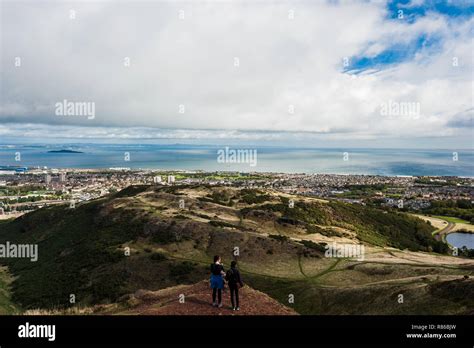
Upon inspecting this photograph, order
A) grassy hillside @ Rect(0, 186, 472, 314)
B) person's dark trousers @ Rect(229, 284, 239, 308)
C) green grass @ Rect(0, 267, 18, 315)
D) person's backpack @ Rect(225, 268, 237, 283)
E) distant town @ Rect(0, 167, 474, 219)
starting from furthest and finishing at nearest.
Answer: distant town @ Rect(0, 167, 474, 219) → grassy hillside @ Rect(0, 186, 472, 314) → green grass @ Rect(0, 267, 18, 315) → person's dark trousers @ Rect(229, 284, 239, 308) → person's backpack @ Rect(225, 268, 237, 283)

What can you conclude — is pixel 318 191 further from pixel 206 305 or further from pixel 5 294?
pixel 206 305

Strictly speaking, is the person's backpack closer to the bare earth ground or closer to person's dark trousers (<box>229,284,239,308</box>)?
person's dark trousers (<box>229,284,239,308</box>)

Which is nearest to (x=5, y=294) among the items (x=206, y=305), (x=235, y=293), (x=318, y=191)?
(x=206, y=305)

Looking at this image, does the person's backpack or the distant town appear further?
the distant town

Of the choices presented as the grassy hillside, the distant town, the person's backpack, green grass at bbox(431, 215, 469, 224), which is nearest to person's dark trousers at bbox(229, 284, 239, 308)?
the person's backpack

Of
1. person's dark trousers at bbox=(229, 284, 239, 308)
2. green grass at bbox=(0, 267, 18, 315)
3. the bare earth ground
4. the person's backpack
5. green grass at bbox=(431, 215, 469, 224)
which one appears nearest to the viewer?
the person's backpack

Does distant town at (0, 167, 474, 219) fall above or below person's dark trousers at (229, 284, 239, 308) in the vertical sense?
below

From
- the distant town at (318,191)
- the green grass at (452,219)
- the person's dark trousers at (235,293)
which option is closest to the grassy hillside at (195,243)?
the person's dark trousers at (235,293)
